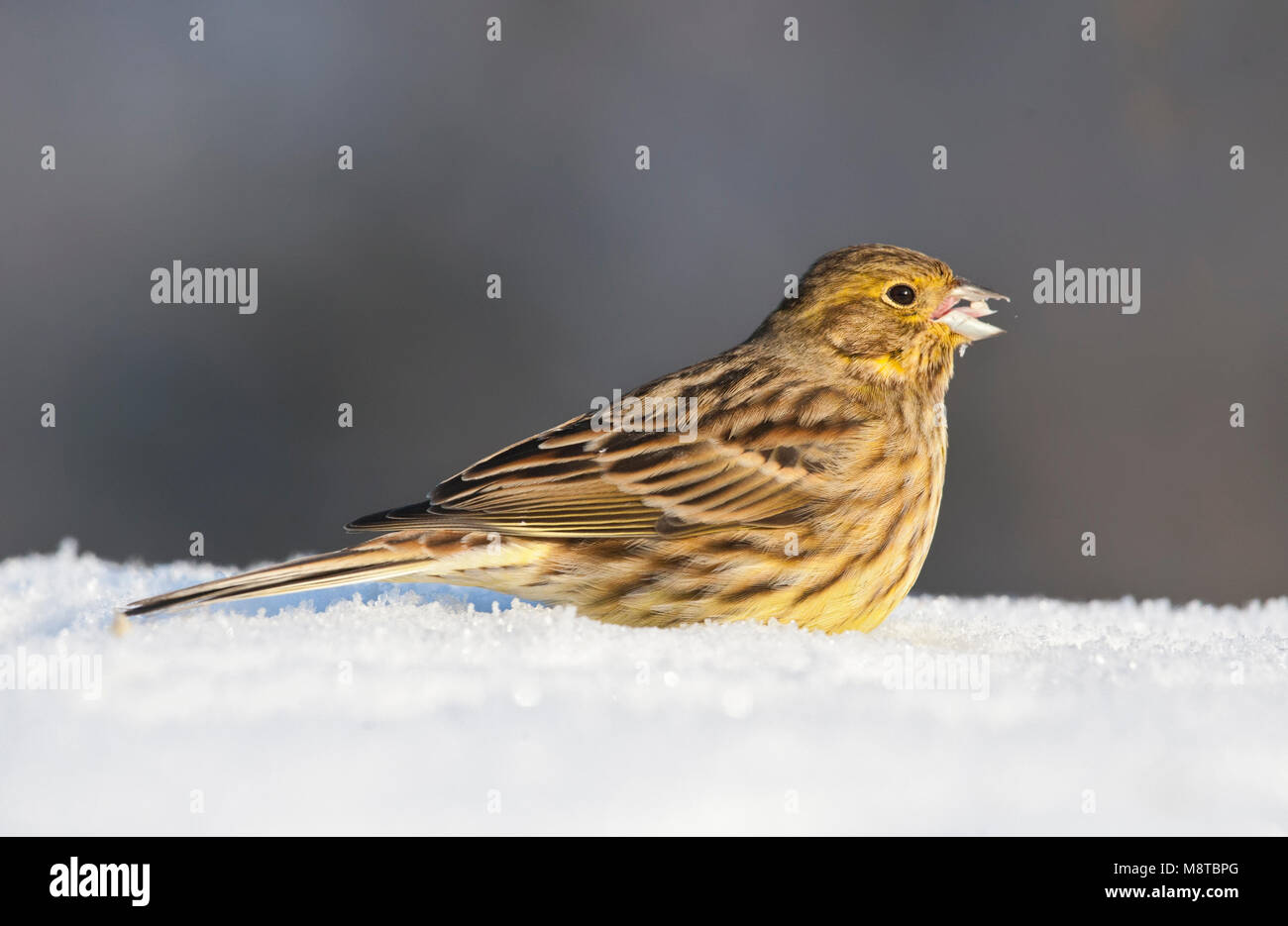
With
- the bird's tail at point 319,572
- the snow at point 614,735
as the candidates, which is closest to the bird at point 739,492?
the bird's tail at point 319,572

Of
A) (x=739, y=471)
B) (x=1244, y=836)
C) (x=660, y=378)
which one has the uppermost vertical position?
(x=660, y=378)

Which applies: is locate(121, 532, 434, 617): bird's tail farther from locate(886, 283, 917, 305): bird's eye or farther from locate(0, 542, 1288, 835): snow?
locate(886, 283, 917, 305): bird's eye

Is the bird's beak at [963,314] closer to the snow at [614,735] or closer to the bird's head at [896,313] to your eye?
the bird's head at [896,313]

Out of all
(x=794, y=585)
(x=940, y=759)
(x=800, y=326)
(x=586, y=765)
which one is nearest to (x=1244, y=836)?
(x=940, y=759)

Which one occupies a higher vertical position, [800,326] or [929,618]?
[800,326]

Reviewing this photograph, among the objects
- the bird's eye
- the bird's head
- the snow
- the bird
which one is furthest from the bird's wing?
the snow

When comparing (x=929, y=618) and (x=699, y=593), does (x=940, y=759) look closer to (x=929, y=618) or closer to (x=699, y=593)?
(x=699, y=593)
